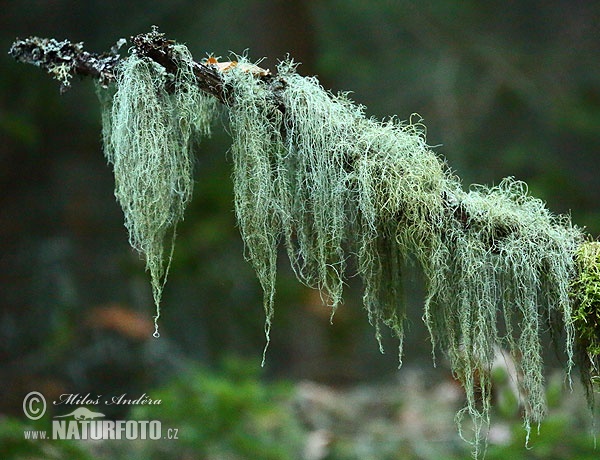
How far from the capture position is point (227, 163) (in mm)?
5160

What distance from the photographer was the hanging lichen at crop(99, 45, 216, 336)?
5.66 feet

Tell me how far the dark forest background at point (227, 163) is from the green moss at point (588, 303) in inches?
134

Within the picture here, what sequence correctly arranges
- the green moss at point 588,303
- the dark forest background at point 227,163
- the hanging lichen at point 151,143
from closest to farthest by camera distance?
the green moss at point 588,303, the hanging lichen at point 151,143, the dark forest background at point 227,163

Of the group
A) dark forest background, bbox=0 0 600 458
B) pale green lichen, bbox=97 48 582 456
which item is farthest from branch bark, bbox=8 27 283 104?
dark forest background, bbox=0 0 600 458

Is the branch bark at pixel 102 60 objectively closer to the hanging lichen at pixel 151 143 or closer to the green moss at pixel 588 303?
the hanging lichen at pixel 151 143

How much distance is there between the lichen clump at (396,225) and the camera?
164 centimetres

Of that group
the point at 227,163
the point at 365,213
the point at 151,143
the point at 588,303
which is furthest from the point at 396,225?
the point at 227,163

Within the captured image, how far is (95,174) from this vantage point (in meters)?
5.84

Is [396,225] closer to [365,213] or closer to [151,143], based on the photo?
[365,213]

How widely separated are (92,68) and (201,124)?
0.30m

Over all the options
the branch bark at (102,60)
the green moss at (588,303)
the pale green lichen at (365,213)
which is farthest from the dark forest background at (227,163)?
the green moss at (588,303)

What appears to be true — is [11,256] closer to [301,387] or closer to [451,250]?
[301,387]

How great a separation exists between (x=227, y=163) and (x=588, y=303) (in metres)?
3.78

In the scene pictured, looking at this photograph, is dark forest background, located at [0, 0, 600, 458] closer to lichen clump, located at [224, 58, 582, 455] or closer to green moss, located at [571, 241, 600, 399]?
lichen clump, located at [224, 58, 582, 455]
